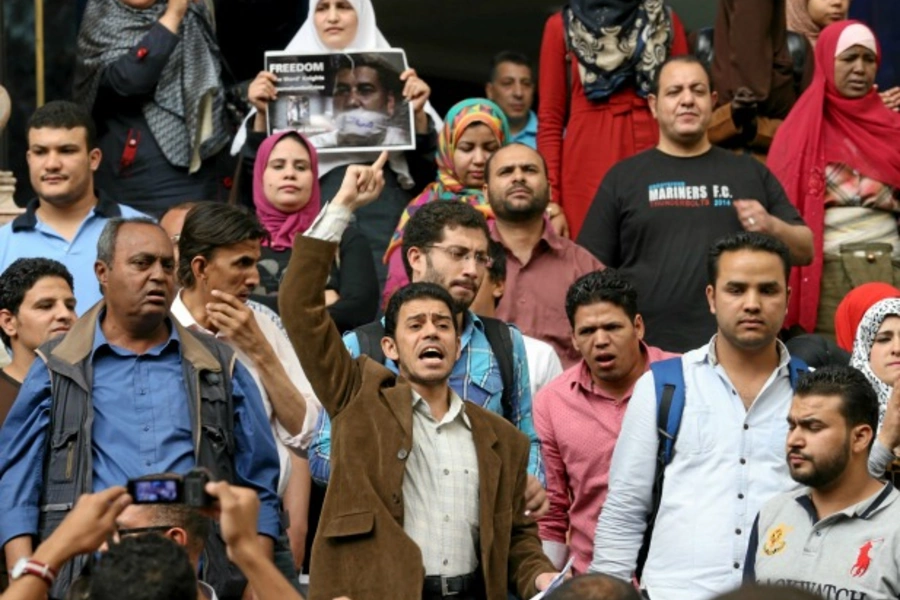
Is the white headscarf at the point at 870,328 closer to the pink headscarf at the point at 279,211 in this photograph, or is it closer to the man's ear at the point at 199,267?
the pink headscarf at the point at 279,211

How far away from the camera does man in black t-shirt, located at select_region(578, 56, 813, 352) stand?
10.2m

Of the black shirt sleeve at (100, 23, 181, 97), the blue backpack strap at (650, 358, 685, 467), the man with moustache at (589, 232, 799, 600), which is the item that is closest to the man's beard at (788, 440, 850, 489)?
the man with moustache at (589, 232, 799, 600)

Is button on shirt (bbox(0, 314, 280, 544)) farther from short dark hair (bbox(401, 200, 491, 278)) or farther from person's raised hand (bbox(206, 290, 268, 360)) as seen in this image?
short dark hair (bbox(401, 200, 491, 278))

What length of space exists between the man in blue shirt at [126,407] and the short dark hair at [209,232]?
643 millimetres

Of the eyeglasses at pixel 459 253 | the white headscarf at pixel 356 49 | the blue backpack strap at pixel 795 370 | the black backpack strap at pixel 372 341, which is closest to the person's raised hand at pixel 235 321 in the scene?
the black backpack strap at pixel 372 341

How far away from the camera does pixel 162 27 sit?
11.0 meters

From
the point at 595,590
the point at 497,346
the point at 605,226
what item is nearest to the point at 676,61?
the point at 605,226

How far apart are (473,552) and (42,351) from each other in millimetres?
1590

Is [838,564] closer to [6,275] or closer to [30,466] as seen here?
[30,466]

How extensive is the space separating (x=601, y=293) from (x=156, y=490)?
3411 millimetres

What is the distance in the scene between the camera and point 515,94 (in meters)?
12.1

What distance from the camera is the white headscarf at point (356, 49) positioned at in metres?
11.2

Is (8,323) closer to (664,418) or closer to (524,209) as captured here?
(524,209)

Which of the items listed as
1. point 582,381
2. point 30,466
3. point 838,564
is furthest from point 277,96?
point 838,564
